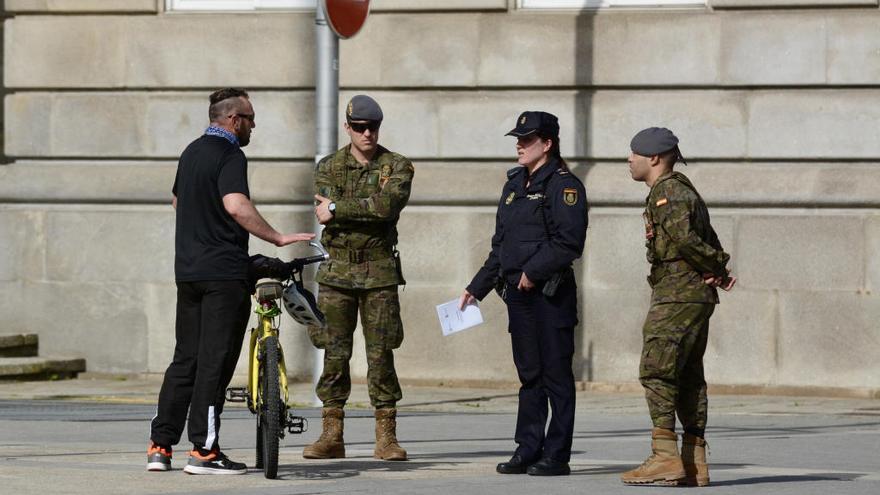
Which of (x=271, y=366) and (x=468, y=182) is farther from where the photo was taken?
(x=468, y=182)

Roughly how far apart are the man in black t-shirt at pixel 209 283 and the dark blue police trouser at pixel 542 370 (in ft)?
4.46

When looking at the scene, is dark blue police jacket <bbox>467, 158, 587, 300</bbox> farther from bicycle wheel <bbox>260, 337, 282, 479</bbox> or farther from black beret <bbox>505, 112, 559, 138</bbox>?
bicycle wheel <bbox>260, 337, 282, 479</bbox>

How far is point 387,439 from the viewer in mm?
10008

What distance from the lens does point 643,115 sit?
14.8 metres

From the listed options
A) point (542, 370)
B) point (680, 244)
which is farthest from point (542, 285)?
point (680, 244)

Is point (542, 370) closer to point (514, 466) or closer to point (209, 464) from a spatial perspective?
point (514, 466)

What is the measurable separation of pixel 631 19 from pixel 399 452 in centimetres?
590

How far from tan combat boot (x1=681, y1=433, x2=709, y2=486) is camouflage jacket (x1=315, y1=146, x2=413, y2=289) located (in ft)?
6.54

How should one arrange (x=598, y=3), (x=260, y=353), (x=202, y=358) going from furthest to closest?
(x=598, y=3) → (x=202, y=358) → (x=260, y=353)

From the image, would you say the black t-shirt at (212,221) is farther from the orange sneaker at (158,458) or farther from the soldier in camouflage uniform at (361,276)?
the soldier in camouflage uniform at (361,276)

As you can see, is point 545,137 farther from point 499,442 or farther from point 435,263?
point 435,263

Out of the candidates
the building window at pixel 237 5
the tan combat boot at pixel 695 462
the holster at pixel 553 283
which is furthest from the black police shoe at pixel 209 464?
the building window at pixel 237 5

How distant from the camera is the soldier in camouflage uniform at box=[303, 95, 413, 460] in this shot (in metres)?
10.1

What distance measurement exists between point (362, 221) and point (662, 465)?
2227 millimetres
